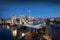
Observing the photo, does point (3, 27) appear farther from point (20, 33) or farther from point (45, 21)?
point (45, 21)

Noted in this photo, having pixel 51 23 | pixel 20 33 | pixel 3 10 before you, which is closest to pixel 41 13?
pixel 51 23

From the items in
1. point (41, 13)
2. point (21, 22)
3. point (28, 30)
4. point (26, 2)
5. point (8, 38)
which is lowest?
point (8, 38)

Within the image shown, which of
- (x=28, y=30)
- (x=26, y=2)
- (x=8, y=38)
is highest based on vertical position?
(x=26, y=2)

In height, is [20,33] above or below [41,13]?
below

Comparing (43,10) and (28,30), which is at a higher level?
(43,10)

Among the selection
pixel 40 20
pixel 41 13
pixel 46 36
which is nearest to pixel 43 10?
pixel 41 13

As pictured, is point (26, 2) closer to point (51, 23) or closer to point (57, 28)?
point (51, 23)
